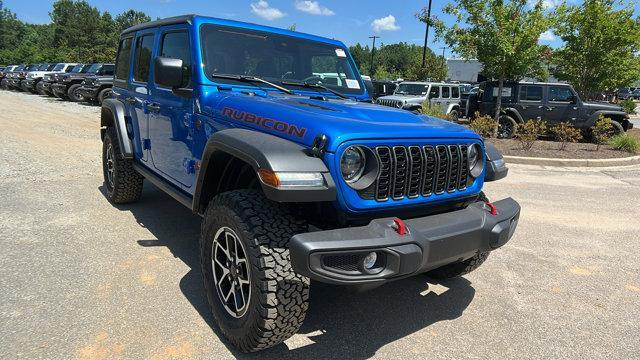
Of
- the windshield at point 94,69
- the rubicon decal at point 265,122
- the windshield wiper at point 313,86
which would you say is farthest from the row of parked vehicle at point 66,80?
the rubicon decal at point 265,122

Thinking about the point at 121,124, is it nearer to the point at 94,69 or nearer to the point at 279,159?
the point at 279,159

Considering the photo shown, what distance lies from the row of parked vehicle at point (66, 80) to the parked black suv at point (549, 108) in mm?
11244

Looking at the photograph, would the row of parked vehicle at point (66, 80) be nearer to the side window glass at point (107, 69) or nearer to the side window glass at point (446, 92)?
the side window glass at point (107, 69)

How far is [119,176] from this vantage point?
5.09 meters

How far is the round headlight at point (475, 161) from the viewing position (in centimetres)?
297

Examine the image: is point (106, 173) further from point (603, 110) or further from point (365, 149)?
point (603, 110)

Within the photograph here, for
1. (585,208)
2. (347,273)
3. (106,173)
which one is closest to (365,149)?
(347,273)

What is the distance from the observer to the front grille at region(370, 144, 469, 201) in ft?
8.13

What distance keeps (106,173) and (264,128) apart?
3.62 m

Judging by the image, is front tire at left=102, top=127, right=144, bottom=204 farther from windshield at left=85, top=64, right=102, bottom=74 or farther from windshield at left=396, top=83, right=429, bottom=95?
windshield at left=85, top=64, right=102, bottom=74

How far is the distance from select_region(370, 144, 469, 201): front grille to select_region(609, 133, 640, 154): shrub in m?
10.4

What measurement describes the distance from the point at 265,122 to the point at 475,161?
4.59 ft

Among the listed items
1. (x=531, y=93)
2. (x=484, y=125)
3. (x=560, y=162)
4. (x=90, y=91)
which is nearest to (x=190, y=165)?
(x=560, y=162)

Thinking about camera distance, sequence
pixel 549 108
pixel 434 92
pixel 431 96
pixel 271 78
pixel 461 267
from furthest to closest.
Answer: pixel 434 92 < pixel 431 96 < pixel 549 108 < pixel 271 78 < pixel 461 267
